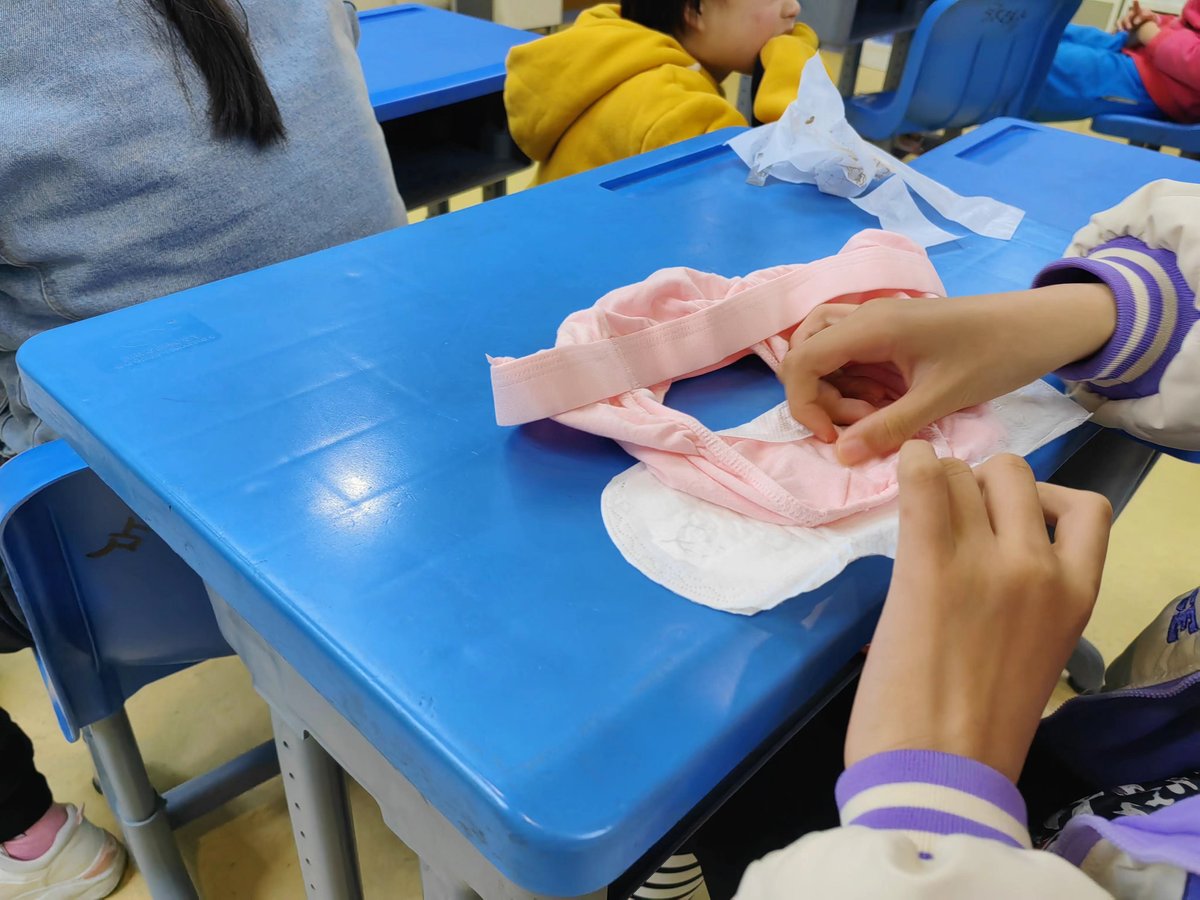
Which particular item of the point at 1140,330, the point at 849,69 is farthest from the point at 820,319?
the point at 849,69

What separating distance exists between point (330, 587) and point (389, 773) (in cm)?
10

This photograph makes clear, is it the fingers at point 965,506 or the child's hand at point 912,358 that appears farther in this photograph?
the child's hand at point 912,358

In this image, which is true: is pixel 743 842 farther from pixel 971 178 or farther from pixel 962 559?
pixel 971 178

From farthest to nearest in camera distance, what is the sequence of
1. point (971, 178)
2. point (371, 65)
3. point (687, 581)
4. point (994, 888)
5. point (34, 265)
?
point (371, 65) < point (971, 178) < point (34, 265) < point (687, 581) < point (994, 888)

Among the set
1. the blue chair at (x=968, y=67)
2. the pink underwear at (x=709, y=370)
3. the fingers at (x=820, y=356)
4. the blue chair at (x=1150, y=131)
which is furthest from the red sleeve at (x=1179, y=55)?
the fingers at (x=820, y=356)

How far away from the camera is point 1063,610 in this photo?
378mm

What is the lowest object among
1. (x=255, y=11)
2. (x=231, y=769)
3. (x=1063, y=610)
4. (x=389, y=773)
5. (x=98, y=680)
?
(x=231, y=769)

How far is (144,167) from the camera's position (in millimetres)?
720

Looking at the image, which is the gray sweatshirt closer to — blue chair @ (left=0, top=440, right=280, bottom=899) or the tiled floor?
blue chair @ (left=0, top=440, right=280, bottom=899)

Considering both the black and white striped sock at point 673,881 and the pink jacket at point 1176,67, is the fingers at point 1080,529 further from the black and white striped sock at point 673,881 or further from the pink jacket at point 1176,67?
the pink jacket at point 1176,67

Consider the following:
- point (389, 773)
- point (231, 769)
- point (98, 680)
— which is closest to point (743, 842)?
point (389, 773)

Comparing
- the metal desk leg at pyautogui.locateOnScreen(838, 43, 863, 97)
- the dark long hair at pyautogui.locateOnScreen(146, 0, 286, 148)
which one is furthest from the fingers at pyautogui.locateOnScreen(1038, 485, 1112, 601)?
the metal desk leg at pyautogui.locateOnScreen(838, 43, 863, 97)

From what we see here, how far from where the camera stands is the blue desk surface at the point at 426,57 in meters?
1.28

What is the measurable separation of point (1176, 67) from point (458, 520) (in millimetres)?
2359
